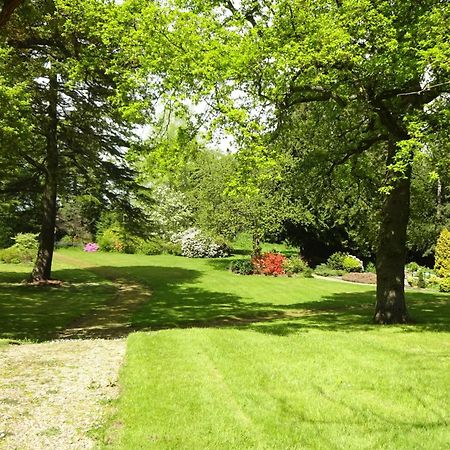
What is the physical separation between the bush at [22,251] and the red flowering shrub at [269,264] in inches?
630

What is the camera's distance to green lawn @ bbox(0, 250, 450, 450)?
5398 mm

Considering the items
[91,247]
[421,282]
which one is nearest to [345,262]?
[421,282]

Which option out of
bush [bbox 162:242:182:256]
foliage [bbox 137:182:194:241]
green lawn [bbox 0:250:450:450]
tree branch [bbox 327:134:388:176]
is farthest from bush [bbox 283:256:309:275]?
foliage [bbox 137:182:194:241]

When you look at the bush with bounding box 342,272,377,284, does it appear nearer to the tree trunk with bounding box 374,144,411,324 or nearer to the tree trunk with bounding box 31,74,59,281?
the tree trunk with bounding box 374,144,411,324

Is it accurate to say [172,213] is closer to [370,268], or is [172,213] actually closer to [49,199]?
[370,268]

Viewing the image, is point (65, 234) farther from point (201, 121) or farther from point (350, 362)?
point (350, 362)

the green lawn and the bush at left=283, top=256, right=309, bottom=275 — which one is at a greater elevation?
the bush at left=283, top=256, right=309, bottom=275

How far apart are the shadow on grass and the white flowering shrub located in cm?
1558

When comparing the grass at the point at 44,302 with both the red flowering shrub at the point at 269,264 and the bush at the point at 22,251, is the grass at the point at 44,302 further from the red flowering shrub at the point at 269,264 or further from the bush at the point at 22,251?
the red flowering shrub at the point at 269,264

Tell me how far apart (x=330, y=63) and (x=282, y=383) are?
7.38m

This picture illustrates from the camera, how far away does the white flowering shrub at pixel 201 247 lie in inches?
1689

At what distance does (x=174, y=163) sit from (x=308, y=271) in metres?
21.0

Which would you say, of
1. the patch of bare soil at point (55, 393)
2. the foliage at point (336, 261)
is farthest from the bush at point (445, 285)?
the patch of bare soil at point (55, 393)

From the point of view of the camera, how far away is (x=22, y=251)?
33375mm
